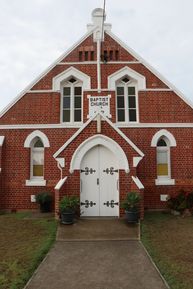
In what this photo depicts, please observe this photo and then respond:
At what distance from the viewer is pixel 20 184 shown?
13086 mm

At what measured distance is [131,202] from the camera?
33.6ft

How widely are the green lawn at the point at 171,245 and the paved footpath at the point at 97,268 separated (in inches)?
10.3

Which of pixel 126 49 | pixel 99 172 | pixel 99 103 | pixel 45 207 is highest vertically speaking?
pixel 126 49

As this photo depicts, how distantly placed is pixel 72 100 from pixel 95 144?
3501mm

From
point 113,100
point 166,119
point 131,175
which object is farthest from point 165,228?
point 113,100

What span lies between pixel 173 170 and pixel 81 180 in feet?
15.5

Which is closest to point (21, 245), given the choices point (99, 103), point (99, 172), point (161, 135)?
point (99, 172)

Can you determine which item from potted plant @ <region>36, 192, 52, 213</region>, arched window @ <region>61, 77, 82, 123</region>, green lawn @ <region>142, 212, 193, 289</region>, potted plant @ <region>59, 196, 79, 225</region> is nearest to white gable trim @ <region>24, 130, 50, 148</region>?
arched window @ <region>61, 77, 82, 123</region>

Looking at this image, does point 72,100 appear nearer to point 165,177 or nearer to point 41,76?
point 41,76

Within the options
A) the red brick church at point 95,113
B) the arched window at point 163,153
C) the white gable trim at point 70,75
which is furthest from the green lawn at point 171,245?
the white gable trim at point 70,75

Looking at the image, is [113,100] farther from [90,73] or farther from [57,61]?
[57,61]

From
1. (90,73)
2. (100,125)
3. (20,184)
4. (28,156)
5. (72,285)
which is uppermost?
(90,73)

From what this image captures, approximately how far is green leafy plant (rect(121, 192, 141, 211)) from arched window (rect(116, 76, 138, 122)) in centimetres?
449

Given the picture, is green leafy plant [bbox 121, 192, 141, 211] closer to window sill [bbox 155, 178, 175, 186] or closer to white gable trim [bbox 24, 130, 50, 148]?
window sill [bbox 155, 178, 175, 186]
